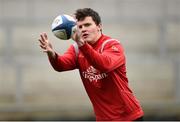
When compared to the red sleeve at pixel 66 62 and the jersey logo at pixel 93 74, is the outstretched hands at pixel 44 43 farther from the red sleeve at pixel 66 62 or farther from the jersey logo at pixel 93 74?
the jersey logo at pixel 93 74

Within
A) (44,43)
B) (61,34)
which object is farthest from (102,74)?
(44,43)

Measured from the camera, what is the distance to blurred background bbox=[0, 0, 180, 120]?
30.1 ft

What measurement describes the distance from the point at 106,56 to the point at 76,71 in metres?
4.43

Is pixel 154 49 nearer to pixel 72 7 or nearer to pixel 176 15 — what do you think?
pixel 176 15

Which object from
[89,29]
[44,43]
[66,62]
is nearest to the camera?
[44,43]

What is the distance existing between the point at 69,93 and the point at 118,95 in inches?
151

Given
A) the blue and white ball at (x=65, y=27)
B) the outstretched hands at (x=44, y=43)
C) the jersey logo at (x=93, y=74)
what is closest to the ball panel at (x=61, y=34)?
the blue and white ball at (x=65, y=27)

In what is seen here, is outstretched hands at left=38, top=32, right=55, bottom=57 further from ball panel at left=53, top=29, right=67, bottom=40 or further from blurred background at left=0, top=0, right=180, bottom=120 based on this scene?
blurred background at left=0, top=0, right=180, bottom=120

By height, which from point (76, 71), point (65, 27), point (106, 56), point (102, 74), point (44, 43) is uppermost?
point (65, 27)

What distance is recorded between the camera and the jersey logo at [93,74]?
18.5 ft

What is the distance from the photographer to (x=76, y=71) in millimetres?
9734

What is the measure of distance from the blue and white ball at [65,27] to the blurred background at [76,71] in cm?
378

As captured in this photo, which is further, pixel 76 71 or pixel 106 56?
pixel 76 71

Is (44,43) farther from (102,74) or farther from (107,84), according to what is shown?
(107,84)
